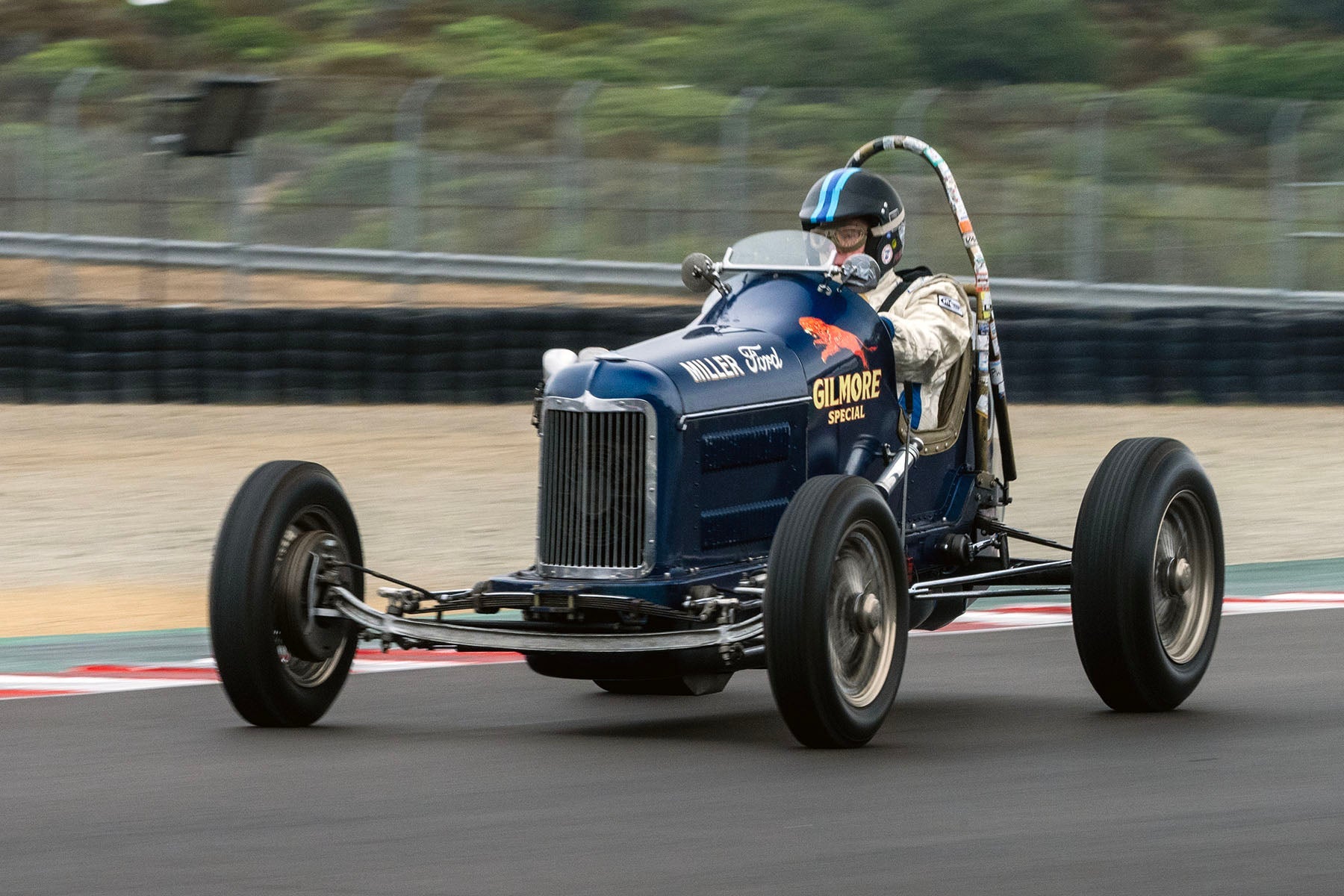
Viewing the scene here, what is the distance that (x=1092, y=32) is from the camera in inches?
1526

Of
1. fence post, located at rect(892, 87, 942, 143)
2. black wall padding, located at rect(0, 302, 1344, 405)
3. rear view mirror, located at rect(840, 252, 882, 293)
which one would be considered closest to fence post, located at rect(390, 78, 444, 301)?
black wall padding, located at rect(0, 302, 1344, 405)

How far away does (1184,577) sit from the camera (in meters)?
7.11

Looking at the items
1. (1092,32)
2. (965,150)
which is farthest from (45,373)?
(1092,32)

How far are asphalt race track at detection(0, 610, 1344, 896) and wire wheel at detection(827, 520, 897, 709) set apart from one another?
21cm

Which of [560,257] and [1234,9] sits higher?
[1234,9]

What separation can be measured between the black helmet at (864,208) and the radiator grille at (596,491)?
1362 millimetres

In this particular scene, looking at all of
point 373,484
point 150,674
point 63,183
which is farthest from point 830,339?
point 63,183

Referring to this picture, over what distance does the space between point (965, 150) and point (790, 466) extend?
13900mm

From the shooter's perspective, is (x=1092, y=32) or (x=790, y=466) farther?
(x=1092, y=32)

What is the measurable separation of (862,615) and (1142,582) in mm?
1051

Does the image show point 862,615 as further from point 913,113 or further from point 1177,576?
point 913,113

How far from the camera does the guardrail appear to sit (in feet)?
67.8

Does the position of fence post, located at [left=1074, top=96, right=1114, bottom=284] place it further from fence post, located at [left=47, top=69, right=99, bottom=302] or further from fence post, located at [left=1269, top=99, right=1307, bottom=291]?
fence post, located at [left=47, top=69, right=99, bottom=302]

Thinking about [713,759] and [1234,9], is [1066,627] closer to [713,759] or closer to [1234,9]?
[713,759]
